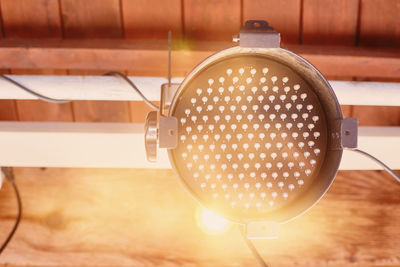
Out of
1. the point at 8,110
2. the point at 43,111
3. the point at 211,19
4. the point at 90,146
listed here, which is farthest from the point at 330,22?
the point at 8,110

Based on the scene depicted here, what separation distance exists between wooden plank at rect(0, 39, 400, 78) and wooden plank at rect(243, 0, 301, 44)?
0.25 feet

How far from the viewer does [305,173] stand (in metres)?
0.57

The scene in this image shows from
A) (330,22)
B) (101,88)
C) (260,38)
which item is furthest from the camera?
(330,22)

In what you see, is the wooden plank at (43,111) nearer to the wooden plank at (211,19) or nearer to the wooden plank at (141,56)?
the wooden plank at (141,56)

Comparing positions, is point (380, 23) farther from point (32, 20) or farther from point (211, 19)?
point (32, 20)

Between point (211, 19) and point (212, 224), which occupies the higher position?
point (211, 19)

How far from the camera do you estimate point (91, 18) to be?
3.03ft

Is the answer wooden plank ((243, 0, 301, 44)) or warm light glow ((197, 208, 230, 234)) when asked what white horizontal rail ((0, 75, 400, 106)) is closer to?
wooden plank ((243, 0, 301, 44))

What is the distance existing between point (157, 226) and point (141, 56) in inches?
20.5

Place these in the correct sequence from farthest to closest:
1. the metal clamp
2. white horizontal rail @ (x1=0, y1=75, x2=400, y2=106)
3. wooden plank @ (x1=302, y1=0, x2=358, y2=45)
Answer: wooden plank @ (x1=302, y1=0, x2=358, y2=45)
white horizontal rail @ (x1=0, y1=75, x2=400, y2=106)
the metal clamp

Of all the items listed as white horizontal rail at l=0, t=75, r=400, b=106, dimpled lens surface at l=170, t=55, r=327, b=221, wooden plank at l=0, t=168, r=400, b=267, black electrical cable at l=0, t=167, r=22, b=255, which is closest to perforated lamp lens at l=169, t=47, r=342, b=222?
dimpled lens surface at l=170, t=55, r=327, b=221

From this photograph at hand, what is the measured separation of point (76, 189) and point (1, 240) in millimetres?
265

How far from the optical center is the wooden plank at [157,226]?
936 millimetres

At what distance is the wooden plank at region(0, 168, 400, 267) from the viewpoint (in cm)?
94
